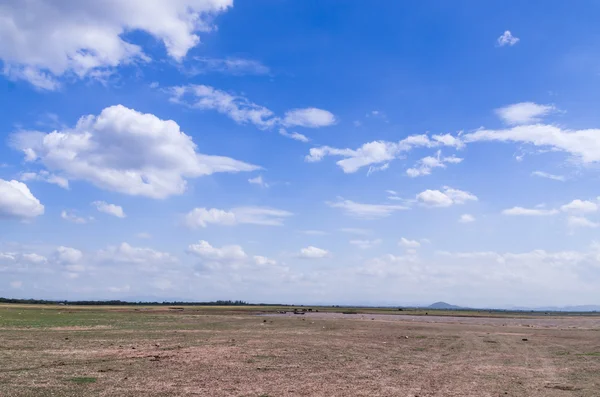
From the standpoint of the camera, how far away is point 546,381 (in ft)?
68.5

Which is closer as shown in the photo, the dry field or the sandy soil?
the dry field

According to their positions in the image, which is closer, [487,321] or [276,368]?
[276,368]

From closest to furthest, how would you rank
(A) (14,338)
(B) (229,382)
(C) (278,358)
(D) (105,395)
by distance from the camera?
(D) (105,395) < (B) (229,382) < (C) (278,358) < (A) (14,338)

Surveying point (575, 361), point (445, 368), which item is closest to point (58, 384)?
point (445, 368)

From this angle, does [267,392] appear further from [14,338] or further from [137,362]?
[14,338]

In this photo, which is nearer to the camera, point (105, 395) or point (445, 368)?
point (105, 395)

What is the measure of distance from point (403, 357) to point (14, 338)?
88.9 feet

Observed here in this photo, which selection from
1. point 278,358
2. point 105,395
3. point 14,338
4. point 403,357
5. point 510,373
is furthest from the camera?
point 14,338

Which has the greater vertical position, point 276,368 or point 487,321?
point 276,368

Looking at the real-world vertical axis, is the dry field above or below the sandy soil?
above

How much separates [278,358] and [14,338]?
65.9ft

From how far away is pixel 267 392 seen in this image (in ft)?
56.3

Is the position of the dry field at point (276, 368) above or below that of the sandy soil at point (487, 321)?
above

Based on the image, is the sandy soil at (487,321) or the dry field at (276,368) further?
the sandy soil at (487,321)
